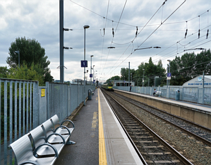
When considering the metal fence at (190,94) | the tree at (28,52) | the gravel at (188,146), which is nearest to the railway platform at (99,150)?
the gravel at (188,146)

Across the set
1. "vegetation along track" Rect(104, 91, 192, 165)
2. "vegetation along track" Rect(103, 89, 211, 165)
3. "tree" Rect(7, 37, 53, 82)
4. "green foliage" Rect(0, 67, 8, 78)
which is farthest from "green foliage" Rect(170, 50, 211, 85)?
"green foliage" Rect(0, 67, 8, 78)

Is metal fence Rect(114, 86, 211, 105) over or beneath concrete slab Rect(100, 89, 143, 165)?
over

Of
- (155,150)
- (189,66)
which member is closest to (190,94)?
(155,150)

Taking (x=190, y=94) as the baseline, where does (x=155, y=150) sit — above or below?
below

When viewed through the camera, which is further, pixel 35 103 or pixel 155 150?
pixel 155 150

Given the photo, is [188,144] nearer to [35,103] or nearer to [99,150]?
[99,150]

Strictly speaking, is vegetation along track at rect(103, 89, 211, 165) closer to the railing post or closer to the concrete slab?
the concrete slab

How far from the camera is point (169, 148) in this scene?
543cm

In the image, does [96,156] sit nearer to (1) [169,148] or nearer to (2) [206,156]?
(1) [169,148]

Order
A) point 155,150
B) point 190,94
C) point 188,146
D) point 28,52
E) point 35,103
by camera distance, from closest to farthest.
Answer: point 35,103 → point 155,150 → point 188,146 → point 190,94 → point 28,52

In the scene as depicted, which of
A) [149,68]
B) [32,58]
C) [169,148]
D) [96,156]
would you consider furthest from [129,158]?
[149,68]

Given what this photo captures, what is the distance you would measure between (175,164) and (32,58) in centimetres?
3031

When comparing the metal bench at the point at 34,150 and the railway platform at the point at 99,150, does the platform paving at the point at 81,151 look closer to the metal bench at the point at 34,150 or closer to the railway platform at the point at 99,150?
the railway platform at the point at 99,150

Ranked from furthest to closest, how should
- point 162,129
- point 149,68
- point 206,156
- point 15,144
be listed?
point 149,68 < point 162,129 < point 206,156 < point 15,144
